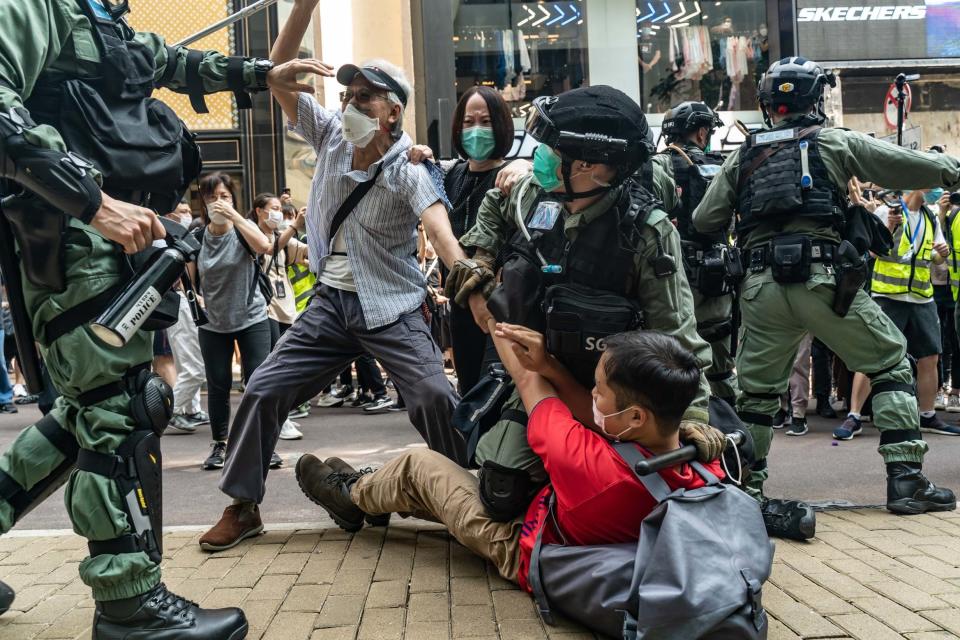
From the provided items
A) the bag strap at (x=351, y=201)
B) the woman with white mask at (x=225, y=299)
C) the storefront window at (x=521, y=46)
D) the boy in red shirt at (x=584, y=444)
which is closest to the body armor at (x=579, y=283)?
the boy in red shirt at (x=584, y=444)

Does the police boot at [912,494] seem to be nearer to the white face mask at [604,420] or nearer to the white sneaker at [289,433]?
the white face mask at [604,420]

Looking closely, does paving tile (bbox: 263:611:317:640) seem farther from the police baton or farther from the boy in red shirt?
the police baton

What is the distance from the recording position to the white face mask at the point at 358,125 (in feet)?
13.0

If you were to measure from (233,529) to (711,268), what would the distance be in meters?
2.87

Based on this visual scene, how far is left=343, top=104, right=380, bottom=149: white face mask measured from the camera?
3951 millimetres

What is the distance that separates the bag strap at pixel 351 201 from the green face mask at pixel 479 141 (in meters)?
0.63

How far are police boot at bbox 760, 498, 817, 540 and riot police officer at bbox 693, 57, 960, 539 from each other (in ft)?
0.74

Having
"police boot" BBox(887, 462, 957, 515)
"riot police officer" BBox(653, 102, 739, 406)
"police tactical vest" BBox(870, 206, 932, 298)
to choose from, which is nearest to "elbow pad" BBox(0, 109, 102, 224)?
"riot police officer" BBox(653, 102, 739, 406)

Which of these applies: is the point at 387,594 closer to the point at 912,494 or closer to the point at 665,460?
the point at 665,460

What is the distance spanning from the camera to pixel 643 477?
273 centimetres

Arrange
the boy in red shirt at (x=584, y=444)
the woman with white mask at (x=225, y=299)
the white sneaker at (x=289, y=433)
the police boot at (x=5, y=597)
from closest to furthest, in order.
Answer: the boy in red shirt at (x=584, y=444) → the police boot at (x=5, y=597) → the woman with white mask at (x=225, y=299) → the white sneaker at (x=289, y=433)

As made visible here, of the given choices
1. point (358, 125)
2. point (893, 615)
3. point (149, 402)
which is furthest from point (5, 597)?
point (893, 615)

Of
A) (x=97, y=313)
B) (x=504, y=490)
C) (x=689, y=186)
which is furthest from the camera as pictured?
(x=689, y=186)

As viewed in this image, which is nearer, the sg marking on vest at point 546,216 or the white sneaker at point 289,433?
the sg marking on vest at point 546,216
